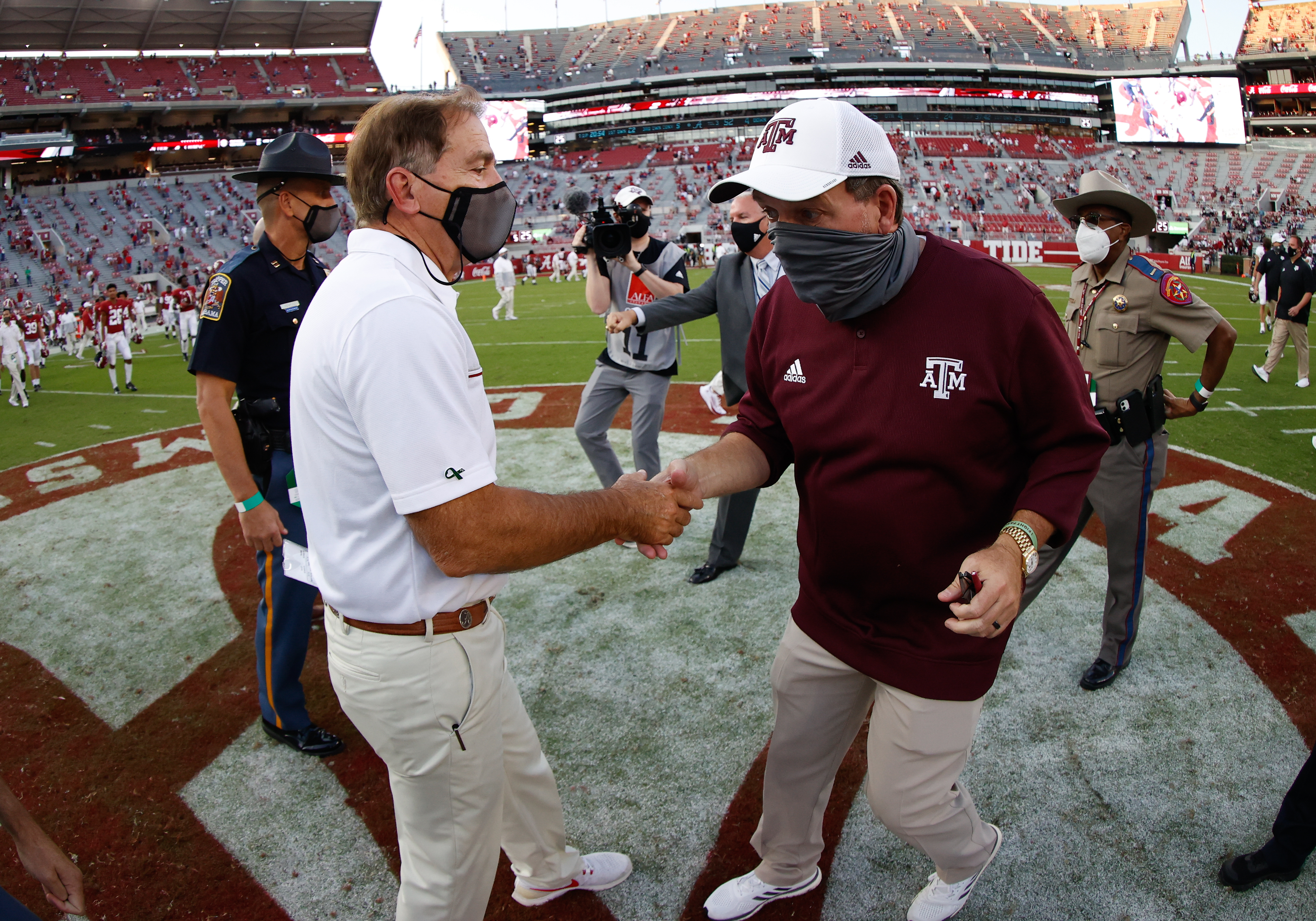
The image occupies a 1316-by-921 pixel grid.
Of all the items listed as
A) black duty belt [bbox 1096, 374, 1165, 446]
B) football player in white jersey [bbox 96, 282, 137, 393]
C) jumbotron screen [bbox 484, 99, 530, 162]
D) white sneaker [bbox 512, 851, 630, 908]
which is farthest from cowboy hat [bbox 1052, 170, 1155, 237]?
jumbotron screen [bbox 484, 99, 530, 162]

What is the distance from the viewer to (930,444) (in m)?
2.13

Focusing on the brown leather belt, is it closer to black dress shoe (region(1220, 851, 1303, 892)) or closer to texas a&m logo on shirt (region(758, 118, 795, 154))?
texas a&m logo on shirt (region(758, 118, 795, 154))

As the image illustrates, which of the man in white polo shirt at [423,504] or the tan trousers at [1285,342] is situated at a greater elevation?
the man in white polo shirt at [423,504]

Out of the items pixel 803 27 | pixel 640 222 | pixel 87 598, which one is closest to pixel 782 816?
pixel 640 222

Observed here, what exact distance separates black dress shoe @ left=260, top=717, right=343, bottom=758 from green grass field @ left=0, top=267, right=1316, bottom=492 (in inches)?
324

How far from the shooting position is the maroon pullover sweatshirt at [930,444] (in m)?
2.10

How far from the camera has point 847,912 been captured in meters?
2.87

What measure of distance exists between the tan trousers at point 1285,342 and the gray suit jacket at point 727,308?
1084 centimetres

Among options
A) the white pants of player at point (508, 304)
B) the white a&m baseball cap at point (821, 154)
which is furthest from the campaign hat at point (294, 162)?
the white pants of player at point (508, 304)

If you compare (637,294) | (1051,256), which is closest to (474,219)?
(637,294)

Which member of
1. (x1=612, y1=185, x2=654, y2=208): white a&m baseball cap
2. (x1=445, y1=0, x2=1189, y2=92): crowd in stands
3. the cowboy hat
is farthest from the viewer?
(x1=445, y1=0, x2=1189, y2=92): crowd in stands

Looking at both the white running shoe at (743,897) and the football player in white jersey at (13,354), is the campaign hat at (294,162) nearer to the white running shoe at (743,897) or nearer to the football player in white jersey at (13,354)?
the white running shoe at (743,897)

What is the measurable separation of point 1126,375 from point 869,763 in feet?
9.47

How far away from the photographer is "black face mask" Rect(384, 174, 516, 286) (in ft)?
7.03
